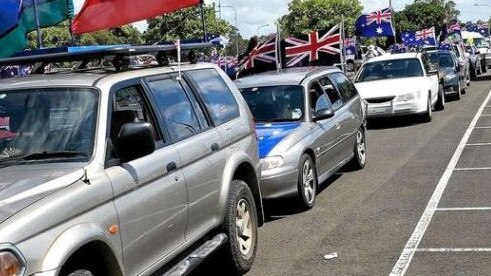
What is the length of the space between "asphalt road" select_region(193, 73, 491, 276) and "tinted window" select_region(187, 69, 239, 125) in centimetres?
131

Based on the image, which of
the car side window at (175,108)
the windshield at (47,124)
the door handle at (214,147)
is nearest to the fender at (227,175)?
the door handle at (214,147)

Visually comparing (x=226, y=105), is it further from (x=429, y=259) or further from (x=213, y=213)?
(x=429, y=259)

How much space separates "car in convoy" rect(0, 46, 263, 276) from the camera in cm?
360

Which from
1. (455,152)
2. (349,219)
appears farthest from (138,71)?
(455,152)

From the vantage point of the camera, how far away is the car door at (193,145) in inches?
201

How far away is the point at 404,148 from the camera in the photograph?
1270cm

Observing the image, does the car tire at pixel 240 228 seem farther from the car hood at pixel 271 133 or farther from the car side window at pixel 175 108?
the car hood at pixel 271 133

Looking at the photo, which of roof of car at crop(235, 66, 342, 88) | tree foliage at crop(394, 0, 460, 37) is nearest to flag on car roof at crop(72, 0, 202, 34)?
roof of car at crop(235, 66, 342, 88)

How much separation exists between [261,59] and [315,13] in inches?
2585

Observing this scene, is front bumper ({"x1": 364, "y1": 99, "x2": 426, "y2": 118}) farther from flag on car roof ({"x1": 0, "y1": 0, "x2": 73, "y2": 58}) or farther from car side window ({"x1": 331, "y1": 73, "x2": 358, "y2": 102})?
flag on car roof ({"x1": 0, "y1": 0, "x2": 73, "y2": 58})

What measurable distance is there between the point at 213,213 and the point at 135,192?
4.25ft

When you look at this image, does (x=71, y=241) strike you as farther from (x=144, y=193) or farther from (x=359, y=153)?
(x=359, y=153)

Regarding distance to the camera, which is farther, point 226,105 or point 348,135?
point 348,135

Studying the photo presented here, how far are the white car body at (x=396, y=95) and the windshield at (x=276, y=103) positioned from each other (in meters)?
6.76
